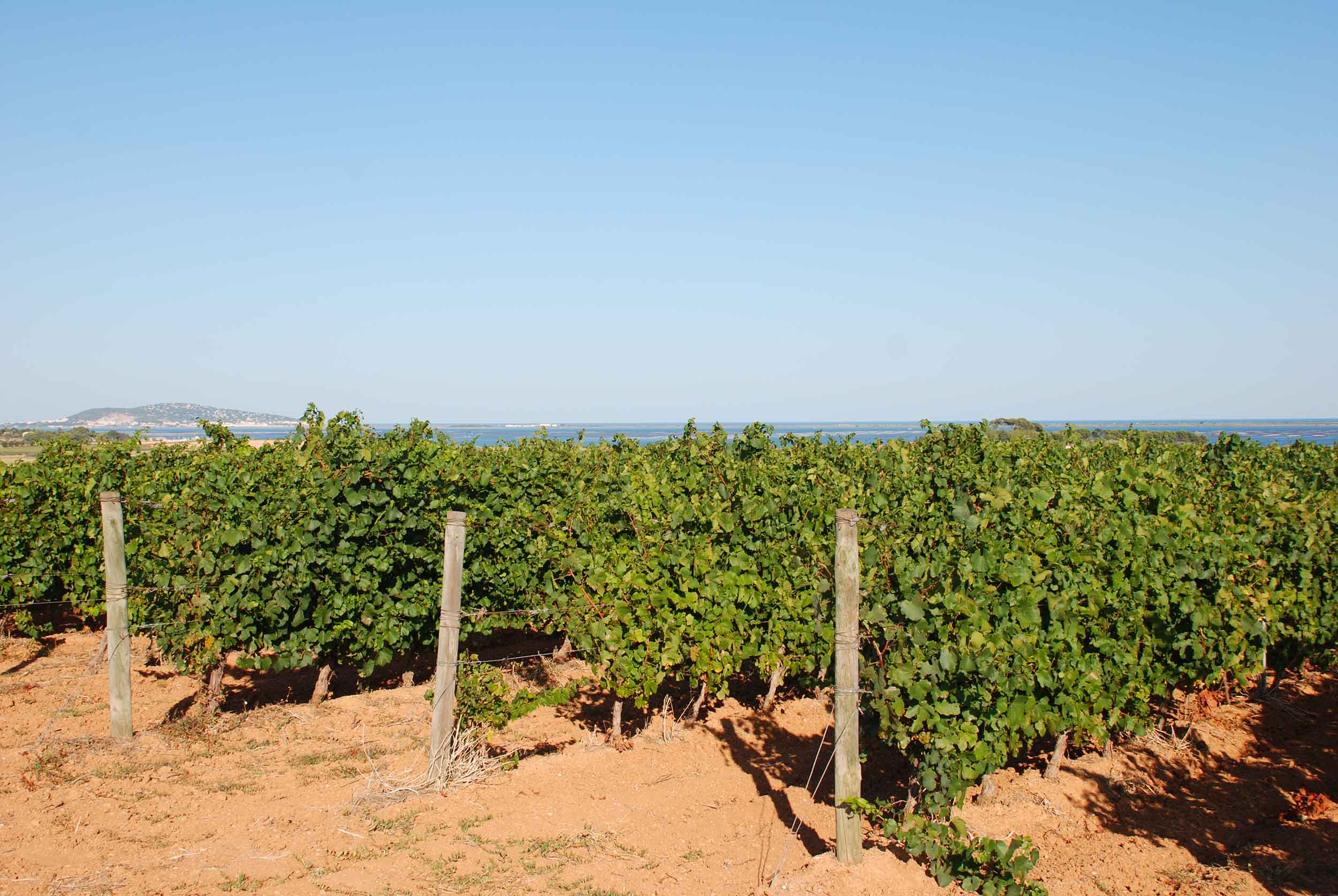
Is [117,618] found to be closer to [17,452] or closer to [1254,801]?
[1254,801]

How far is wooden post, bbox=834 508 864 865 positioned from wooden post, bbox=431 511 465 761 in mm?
2759

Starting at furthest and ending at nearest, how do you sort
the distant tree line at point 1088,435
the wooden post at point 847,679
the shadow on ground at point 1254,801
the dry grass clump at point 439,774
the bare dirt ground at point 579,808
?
the distant tree line at point 1088,435, the dry grass clump at point 439,774, the shadow on ground at point 1254,801, the bare dirt ground at point 579,808, the wooden post at point 847,679

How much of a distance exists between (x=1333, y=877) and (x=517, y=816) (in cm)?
479

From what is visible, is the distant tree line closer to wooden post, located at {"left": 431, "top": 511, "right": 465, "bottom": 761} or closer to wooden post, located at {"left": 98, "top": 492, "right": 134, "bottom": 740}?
wooden post, located at {"left": 431, "top": 511, "right": 465, "bottom": 761}

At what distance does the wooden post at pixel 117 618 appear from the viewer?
646cm

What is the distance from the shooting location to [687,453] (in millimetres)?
10023

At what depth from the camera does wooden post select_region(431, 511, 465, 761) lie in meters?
5.91

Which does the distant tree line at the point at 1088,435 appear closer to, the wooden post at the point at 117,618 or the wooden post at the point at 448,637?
the wooden post at the point at 448,637

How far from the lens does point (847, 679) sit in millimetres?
4531

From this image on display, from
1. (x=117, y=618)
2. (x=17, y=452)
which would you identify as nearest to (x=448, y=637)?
(x=117, y=618)

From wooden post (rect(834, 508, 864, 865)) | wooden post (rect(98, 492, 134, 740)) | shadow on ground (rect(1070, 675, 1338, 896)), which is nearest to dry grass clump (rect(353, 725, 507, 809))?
wooden post (rect(98, 492, 134, 740))

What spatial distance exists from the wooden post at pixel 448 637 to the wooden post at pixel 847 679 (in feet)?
9.05

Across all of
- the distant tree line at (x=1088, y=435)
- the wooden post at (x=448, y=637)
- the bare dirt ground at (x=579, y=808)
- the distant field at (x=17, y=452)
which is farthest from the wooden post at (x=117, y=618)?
the distant field at (x=17, y=452)

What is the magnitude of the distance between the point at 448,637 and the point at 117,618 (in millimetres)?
2774
